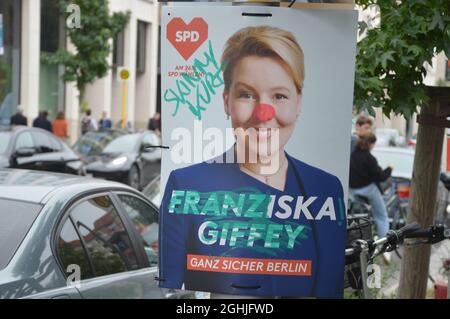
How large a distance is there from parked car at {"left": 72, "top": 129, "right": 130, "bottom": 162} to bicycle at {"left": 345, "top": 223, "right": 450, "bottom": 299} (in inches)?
621

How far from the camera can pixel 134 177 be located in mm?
20297

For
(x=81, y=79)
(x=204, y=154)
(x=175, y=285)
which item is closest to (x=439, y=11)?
(x=204, y=154)

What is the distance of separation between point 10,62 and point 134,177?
39.3 ft

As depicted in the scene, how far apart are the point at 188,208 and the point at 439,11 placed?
6.16ft

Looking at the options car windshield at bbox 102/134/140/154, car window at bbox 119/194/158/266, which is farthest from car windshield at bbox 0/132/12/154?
car window at bbox 119/194/158/266

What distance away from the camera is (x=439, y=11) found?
15.0 ft

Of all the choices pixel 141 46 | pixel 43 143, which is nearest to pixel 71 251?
pixel 43 143

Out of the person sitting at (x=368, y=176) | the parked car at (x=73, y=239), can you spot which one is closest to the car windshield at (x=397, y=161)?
the person sitting at (x=368, y=176)

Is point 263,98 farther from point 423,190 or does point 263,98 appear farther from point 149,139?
point 149,139

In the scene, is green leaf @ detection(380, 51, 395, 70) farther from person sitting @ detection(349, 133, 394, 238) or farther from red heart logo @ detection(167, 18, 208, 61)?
person sitting @ detection(349, 133, 394, 238)

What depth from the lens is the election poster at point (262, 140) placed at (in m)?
3.57

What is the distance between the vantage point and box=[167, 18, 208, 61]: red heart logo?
3590 millimetres
